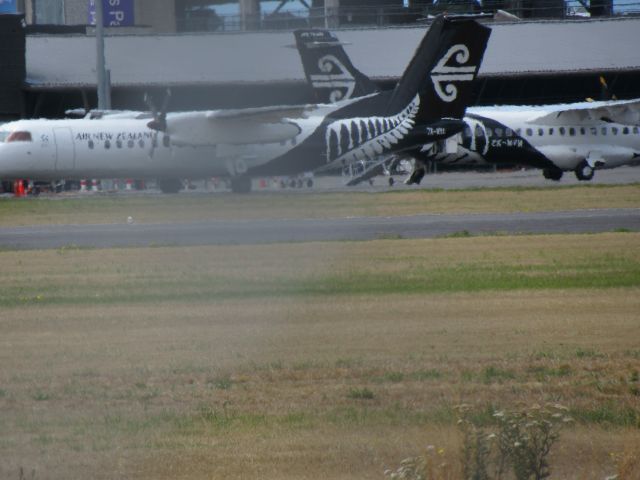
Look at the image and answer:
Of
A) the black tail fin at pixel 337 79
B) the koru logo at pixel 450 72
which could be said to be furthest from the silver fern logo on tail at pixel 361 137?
the koru logo at pixel 450 72

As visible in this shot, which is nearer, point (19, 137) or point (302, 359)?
point (302, 359)

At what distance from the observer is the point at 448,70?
153ft

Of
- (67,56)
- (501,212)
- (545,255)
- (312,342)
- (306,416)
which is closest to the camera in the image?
(306,416)

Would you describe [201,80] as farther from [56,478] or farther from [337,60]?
[337,60]

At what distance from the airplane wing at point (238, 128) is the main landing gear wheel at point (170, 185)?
54.0 inches

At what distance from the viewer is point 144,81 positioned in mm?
14883

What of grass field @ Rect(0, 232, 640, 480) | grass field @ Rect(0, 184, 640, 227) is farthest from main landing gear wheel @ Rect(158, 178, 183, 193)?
grass field @ Rect(0, 232, 640, 480)

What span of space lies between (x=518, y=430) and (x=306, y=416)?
3.37m

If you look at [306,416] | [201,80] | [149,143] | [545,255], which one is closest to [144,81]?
[201,80]

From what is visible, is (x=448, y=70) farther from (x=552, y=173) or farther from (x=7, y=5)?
(x=7, y=5)

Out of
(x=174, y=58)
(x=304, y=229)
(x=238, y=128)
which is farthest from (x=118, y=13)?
(x=238, y=128)

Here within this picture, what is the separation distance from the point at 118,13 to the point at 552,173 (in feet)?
126

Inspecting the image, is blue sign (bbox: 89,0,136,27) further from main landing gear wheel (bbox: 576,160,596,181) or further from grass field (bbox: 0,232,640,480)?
main landing gear wheel (bbox: 576,160,596,181)

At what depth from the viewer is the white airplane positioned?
39719mm
